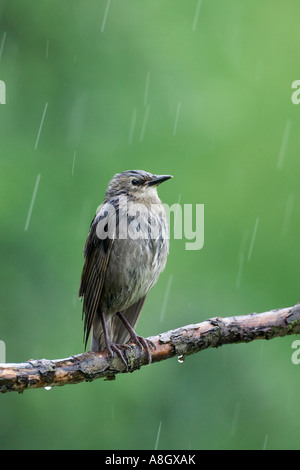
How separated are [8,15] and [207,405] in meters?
6.43

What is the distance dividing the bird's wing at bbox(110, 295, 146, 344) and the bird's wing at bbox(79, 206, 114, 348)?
450mm

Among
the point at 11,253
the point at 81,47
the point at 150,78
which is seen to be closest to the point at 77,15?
the point at 81,47

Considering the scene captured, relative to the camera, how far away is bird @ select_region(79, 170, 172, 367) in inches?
224

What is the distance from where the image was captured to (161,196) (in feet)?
31.0

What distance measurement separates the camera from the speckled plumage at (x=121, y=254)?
18.7 ft

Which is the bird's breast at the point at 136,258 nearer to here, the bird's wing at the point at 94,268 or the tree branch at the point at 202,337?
the bird's wing at the point at 94,268

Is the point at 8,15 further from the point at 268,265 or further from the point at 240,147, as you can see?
the point at 268,265

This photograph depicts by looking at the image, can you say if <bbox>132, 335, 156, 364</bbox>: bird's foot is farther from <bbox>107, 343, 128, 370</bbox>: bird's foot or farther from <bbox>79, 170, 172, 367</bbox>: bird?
<bbox>79, 170, 172, 367</bbox>: bird

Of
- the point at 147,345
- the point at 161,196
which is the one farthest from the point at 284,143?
the point at 147,345

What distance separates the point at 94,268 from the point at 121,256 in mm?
230

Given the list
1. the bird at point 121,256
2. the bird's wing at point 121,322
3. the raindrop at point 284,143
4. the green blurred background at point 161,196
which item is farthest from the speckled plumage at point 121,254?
the raindrop at point 284,143

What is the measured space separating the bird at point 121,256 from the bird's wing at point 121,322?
19 centimetres

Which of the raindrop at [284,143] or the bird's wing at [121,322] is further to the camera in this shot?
the raindrop at [284,143]

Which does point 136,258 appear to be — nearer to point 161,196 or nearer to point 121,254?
point 121,254
